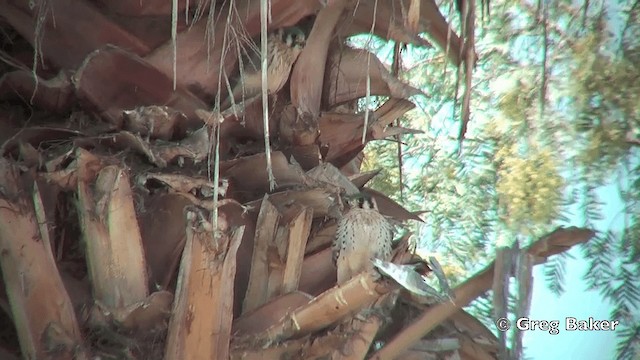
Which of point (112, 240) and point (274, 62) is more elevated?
point (274, 62)

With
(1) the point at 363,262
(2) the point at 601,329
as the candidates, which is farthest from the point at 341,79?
(2) the point at 601,329

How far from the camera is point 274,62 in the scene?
3.91 ft

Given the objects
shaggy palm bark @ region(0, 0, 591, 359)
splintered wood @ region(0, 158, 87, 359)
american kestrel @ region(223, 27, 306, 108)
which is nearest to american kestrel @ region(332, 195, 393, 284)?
shaggy palm bark @ region(0, 0, 591, 359)

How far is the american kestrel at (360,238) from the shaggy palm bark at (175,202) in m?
0.05

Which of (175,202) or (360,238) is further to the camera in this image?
(360,238)

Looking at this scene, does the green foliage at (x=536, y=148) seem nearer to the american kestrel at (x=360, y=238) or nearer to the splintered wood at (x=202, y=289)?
the american kestrel at (x=360, y=238)

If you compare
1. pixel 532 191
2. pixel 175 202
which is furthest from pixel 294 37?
pixel 532 191

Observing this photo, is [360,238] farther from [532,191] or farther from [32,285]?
[32,285]

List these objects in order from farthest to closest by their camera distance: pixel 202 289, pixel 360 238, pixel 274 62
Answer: pixel 360 238 < pixel 274 62 < pixel 202 289

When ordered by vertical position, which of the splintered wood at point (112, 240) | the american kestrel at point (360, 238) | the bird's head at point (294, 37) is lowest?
the american kestrel at point (360, 238)

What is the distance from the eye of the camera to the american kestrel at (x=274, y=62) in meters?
1.17

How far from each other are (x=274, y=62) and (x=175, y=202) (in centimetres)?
24

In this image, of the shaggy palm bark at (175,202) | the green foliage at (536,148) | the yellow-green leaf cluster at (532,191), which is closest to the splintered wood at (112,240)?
the shaggy palm bark at (175,202)

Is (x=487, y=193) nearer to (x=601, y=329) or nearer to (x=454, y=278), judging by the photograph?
(x=454, y=278)
